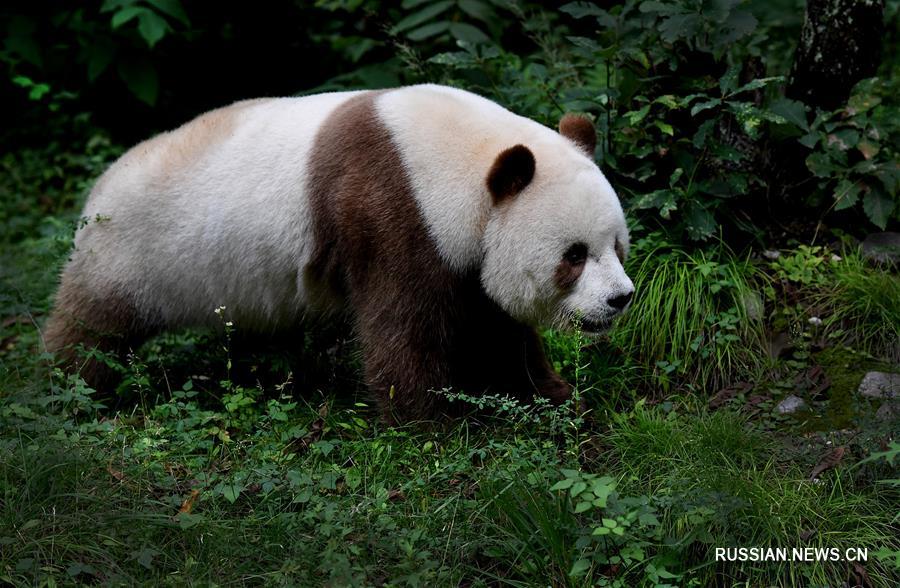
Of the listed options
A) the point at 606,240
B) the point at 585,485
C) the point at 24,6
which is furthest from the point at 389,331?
the point at 24,6

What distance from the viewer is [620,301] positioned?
15.0 ft

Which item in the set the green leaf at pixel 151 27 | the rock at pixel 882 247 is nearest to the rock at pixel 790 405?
the rock at pixel 882 247

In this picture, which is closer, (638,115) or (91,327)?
(91,327)

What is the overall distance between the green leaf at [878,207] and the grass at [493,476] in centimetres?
30

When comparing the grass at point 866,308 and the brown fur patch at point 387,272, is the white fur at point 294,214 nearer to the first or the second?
the brown fur patch at point 387,272

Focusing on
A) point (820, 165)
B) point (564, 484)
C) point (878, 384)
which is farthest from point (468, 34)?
point (564, 484)

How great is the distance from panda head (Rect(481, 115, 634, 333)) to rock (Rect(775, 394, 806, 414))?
105 centimetres

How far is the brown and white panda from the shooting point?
457 centimetres

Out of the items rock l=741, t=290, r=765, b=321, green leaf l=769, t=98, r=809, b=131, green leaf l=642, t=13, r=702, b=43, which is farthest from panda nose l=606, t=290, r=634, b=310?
green leaf l=769, t=98, r=809, b=131

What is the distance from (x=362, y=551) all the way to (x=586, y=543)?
87 cm

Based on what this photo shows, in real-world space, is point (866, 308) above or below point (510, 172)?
below

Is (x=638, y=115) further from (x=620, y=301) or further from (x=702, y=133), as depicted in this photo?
(x=620, y=301)

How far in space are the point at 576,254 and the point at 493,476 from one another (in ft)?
3.81

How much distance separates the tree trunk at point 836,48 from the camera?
5609 millimetres
